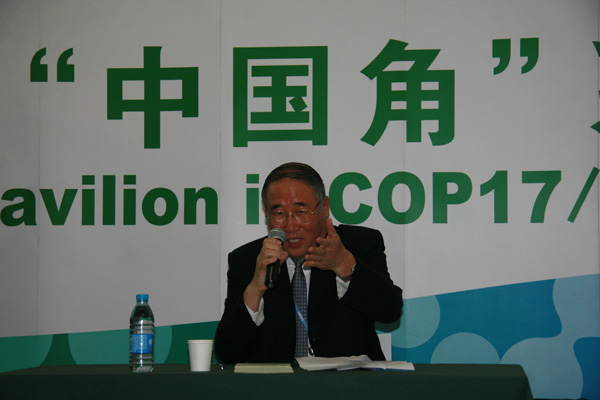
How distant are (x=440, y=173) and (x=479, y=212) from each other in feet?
1.07

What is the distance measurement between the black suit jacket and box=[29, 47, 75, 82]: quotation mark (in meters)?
2.09

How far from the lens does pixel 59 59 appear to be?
4102 mm

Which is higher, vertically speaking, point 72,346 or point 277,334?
point 277,334

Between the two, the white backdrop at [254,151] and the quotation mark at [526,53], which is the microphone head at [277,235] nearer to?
the white backdrop at [254,151]

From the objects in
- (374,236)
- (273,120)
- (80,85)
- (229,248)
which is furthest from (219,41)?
(374,236)

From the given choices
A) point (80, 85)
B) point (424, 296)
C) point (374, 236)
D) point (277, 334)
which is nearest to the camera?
point (277, 334)

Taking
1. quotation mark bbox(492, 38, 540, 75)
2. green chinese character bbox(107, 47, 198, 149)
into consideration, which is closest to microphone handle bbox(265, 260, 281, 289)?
green chinese character bbox(107, 47, 198, 149)

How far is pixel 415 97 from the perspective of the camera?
3.89m

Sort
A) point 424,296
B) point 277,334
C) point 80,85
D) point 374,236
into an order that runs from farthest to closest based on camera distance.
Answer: point 80,85, point 424,296, point 374,236, point 277,334

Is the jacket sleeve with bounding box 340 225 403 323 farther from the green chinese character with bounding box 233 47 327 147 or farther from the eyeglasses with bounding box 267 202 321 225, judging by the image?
the green chinese character with bounding box 233 47 327 147

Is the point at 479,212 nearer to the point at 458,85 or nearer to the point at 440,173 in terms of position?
the point at 440,173

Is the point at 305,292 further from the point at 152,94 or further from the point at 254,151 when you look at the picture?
the point at 152,94

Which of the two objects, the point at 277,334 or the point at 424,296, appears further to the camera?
the point at 424,296

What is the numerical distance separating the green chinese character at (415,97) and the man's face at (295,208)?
4.40 feet
